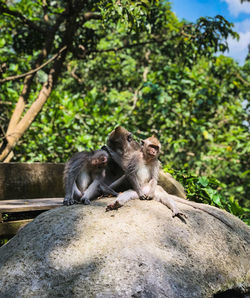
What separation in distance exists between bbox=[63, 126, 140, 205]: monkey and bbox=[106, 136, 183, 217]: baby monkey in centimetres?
14

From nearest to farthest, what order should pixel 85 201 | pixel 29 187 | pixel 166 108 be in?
pixel 85 201, pixel 29 187, pixel 166 108

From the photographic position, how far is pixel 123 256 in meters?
2.55

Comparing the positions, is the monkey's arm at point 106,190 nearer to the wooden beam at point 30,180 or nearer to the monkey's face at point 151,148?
the monkey's face at point 151,148

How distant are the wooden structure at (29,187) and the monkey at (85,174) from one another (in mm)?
337

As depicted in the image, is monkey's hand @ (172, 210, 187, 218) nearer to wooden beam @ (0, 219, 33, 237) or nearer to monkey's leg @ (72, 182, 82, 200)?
monkey's leg @ (72, 182, 82, 200)

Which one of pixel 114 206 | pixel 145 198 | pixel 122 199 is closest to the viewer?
pixel 114 206

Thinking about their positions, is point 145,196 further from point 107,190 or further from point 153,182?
point 107,190

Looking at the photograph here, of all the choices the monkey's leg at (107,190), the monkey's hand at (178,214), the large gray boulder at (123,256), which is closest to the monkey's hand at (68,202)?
the large gray boulder at (123,256)

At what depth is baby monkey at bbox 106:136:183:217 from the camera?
3629 mm

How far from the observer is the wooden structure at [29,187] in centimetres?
389

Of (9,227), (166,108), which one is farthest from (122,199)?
(166,108)

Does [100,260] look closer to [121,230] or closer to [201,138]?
[121,230]

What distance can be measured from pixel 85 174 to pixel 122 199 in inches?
30.4

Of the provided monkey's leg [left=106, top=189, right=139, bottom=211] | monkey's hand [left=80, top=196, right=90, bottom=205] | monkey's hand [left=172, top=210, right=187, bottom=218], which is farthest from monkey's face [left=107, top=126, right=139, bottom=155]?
monkey's hand [left=172, top=210, right=187, bottom=218]
